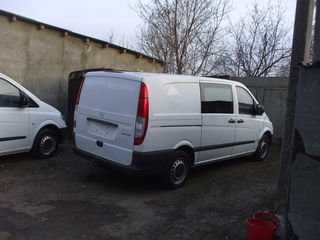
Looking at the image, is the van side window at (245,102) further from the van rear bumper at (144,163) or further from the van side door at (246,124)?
the van rear bumper at (144,163)

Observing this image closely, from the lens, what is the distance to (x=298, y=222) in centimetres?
334

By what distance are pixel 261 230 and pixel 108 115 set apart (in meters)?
2.91

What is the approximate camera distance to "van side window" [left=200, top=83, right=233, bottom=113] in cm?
618

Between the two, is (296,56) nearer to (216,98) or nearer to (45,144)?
(216,98)

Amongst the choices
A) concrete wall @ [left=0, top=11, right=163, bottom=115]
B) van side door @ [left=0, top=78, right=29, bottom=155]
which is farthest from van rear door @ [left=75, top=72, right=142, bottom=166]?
concrete wall @ [left=0, top=11, right=163, bottom=115]

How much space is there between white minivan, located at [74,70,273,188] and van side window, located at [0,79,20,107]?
1.60m

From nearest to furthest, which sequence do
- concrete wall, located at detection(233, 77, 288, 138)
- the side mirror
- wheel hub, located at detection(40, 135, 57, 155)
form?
the side mirror < wheel hub, located at detection(40, 135, 57, 155) < concrete wall, located at detection(233, 77, 288, 138)

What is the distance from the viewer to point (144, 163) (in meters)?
5.16

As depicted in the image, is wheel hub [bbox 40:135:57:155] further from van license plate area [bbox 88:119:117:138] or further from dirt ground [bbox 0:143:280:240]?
van license plate area [bbox 88:119:117:138]

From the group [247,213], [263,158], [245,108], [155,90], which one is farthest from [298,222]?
[263,158]

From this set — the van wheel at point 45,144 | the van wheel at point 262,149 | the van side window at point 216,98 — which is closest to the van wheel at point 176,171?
the van side window at point 216,98

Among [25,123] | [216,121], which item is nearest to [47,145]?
[25,123]

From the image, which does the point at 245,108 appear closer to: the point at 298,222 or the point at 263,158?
the point at 263,158

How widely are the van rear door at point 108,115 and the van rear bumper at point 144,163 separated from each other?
0.23 feet
